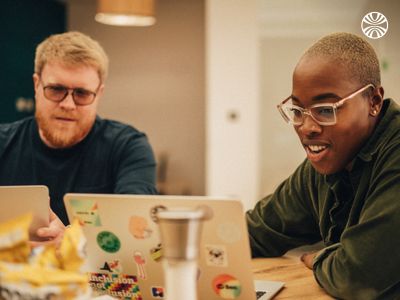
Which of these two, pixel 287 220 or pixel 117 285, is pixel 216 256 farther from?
pixel 287 220

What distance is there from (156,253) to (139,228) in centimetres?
6

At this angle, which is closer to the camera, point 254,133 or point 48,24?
point 254,133

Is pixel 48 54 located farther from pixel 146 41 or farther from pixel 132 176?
pixel 146 41

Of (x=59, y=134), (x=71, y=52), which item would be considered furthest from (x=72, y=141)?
(x=71, y=52)

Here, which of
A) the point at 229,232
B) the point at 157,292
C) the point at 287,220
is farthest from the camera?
the point at 287,220

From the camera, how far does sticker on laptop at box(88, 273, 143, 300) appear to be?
1123 millimetres

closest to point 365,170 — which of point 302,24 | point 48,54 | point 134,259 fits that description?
point 134,259

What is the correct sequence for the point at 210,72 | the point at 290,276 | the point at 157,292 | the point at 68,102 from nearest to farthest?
the point at 157,292, the point at 290,276, the point at 68,102, the point at 210,72

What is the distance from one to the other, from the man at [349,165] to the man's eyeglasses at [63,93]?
0.89m

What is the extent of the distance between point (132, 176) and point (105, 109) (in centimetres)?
372

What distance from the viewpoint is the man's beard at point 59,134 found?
212 centimetres

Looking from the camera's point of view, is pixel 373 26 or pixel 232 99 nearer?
pixel 373 26

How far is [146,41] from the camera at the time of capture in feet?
18.1

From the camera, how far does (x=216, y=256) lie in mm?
1044
